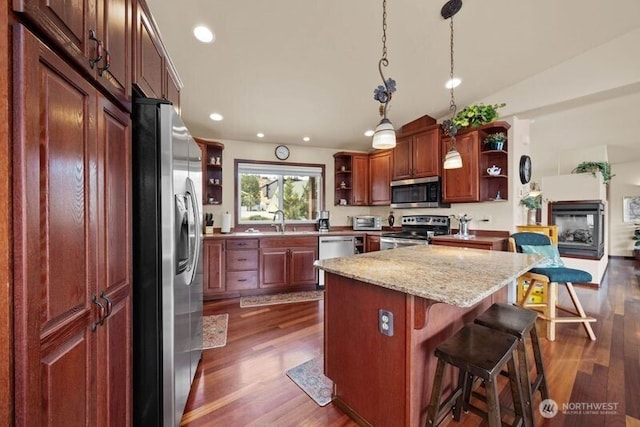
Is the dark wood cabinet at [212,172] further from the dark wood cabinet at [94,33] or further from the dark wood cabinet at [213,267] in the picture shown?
the dark wood cabinet at [94,33]

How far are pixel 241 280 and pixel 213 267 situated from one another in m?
0.42

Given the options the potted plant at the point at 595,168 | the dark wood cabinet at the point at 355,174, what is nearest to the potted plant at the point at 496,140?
the dark wood cabinet at the point at 355,174

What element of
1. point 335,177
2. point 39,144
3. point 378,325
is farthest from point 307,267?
point 39,144

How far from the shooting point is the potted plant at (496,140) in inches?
128

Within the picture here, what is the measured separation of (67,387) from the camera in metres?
0.78

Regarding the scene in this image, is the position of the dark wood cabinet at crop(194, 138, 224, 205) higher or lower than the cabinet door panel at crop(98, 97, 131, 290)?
higher

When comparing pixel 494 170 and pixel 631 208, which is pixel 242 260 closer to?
pixel 494 170

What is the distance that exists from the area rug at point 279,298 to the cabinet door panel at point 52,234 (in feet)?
8.58

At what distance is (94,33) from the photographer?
0.92 m

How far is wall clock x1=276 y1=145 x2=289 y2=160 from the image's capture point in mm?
4590

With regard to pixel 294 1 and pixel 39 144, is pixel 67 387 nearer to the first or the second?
pixel 39 144

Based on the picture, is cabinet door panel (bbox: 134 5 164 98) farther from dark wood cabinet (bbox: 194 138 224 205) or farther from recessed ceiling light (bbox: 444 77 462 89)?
recessed ceiling light (bbox: 444 77 462 89)

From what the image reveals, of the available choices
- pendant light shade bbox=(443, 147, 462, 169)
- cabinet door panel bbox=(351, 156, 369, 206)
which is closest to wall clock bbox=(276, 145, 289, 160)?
cabinet door panel bbox=(351, 156, 369, 206)

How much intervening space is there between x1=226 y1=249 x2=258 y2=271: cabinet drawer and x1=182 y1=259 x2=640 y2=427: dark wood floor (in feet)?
2.15
